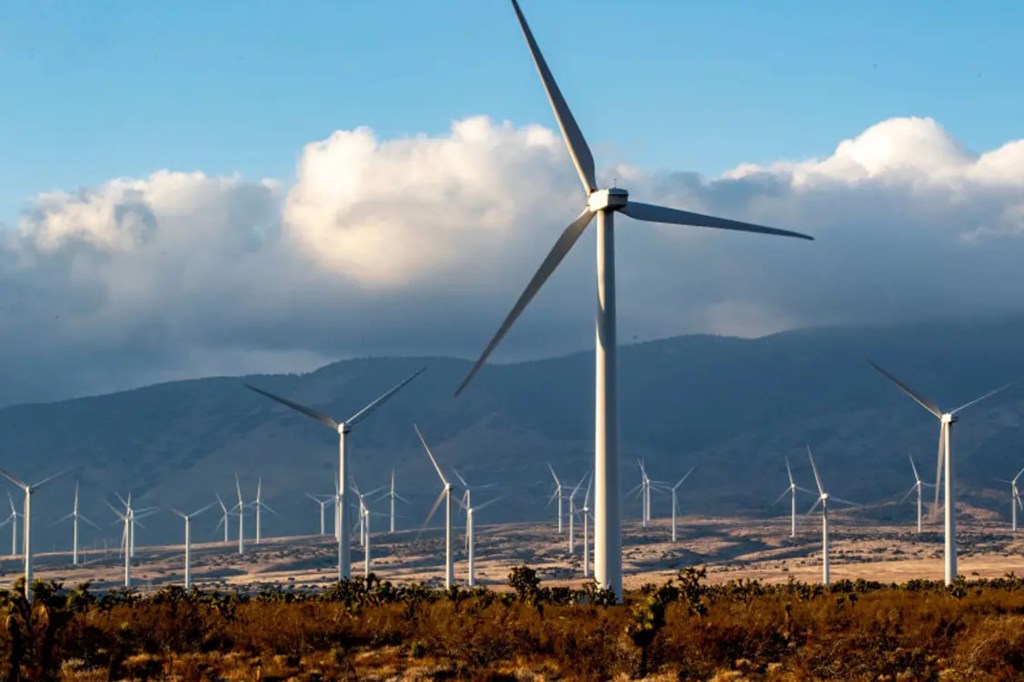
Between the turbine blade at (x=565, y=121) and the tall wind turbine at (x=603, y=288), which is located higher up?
the turbine blade at (x=565, y=121)

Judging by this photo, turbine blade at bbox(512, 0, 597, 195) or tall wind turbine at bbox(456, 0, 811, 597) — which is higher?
turbine blade at bbox(512, 0, 597, 195)

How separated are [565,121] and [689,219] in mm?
6372

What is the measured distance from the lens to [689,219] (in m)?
54.2

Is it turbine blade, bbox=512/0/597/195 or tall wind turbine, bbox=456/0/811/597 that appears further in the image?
turbine blade, bbox=512/0/597/195

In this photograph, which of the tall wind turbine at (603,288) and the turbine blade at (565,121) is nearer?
the tall wind turbine at (603,288)

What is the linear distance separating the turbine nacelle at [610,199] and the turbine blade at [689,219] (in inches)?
64.1

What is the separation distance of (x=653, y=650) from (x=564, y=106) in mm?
25868

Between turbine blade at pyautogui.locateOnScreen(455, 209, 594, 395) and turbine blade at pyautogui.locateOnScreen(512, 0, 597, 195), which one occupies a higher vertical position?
turbine blade at pyautogui.locateOnScreen(512, 0, 597, 195)

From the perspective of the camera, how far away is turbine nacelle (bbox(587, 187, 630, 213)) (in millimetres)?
49062

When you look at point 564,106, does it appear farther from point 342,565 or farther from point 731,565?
point 731,565

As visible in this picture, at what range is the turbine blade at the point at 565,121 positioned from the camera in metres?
52.8

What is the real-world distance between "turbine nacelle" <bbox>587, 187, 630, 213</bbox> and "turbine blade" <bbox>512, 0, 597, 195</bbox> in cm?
265

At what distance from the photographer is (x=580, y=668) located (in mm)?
35188

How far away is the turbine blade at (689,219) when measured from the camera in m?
51.8
